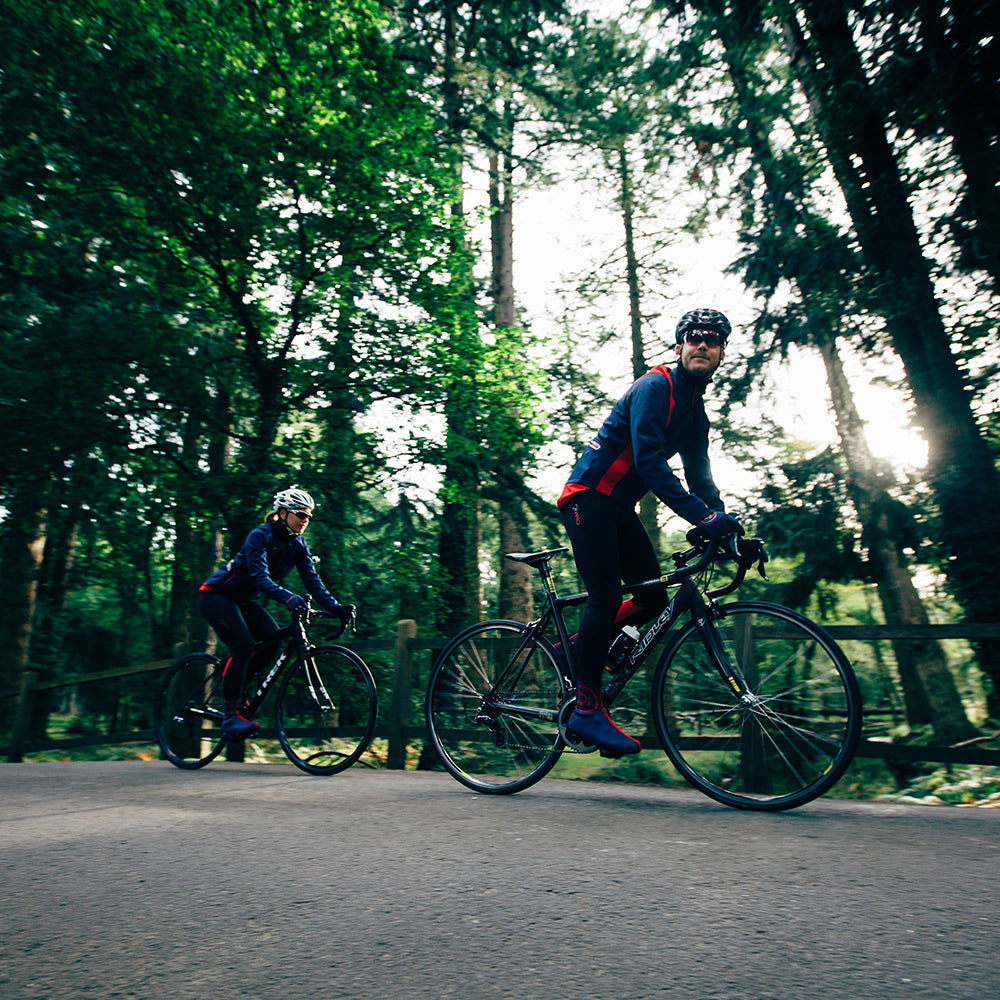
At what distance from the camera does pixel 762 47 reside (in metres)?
11.3

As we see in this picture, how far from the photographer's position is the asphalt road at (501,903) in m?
1.70

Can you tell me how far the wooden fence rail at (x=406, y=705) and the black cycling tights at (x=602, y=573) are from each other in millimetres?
911

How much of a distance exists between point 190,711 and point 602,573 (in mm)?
4655

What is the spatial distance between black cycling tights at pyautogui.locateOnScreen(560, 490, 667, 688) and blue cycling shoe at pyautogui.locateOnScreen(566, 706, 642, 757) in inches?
6.3

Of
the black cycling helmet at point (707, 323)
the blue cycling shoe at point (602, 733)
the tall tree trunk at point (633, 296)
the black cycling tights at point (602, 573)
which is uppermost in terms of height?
the tall tree trunk at point (633, 296)

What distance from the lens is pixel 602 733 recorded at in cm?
373

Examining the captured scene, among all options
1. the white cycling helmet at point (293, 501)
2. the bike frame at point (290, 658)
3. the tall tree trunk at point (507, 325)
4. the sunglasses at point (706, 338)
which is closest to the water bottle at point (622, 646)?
the sunglasses at point (706, 338)

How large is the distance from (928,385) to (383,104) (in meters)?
7.66

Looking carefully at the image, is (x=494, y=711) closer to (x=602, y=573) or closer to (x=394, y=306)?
(x=602, y=573)

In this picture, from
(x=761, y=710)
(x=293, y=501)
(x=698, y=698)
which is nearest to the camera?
(x=761, y=710)

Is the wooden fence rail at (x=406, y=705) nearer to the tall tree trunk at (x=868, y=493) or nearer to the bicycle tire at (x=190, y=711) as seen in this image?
the bicycle tire at (x=190, y=711)

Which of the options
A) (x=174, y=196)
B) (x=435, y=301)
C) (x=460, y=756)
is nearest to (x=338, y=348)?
(x=435, y=301)

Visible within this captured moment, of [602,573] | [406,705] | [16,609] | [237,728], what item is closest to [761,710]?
[602,573]

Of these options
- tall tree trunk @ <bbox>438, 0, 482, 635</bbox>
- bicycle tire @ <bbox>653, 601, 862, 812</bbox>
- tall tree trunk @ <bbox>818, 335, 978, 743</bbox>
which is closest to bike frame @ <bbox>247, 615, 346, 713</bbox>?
bicycle tire @ <bbox>653, 601, 862, 812</bbox>
